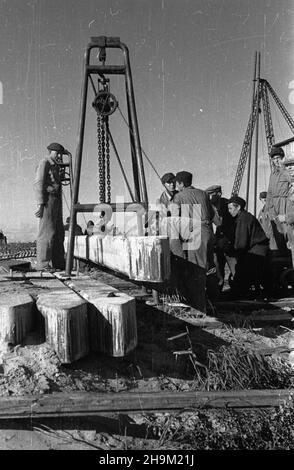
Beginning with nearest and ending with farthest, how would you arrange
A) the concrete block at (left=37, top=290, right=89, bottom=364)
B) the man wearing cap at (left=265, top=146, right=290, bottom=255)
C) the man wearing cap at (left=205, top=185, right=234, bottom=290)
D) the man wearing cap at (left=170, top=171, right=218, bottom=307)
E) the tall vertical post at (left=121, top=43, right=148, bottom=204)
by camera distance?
1. the concrete block at (left=37, top=290, right=89, bottom=364)
2. the man wearing cap at (left=170, top=171, right=218, bottom=307)
3. the tall vertical post at (left=121, top=43, right=148, bottom=204)
4. the man wearing cap at (left=205, top=185, right=234, bottom=290)
5. the man wearing cap at (left=265, top=146, right=290, bottom=255)

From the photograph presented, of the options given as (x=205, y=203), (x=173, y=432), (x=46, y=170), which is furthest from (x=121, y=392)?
(x=46, y=170)

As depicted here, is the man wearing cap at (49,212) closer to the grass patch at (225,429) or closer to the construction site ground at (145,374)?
the construction site ground at (145,374)

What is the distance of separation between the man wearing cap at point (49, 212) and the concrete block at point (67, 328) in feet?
9.40

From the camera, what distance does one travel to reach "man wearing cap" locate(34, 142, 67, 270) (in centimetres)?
579

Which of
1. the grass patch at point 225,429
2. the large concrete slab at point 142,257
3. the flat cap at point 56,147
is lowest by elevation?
the grass patch at point 225,429

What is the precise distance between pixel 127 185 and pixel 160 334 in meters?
2.35

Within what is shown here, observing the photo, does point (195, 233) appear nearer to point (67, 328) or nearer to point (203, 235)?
point (203, 235)

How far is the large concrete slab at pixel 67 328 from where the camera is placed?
109 inches

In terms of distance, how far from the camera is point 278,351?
3.87 meters

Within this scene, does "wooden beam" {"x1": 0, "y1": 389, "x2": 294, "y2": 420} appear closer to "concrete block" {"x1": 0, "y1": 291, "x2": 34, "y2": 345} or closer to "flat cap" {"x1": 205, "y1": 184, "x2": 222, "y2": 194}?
"concrete block" {"x1": 0, "y1": 291, "x2": 34, "y2": 345}

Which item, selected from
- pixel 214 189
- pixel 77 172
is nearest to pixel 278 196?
pixel 214 189

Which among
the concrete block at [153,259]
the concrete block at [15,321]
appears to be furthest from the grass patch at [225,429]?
the concrete block at [153,259]

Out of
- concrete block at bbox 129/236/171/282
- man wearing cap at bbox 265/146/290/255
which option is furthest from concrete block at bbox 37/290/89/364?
man wearing cap at bbox 265/146/290/255

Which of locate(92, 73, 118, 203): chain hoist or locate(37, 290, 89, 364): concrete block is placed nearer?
locate(37, 290, 89, 364): concrete block
